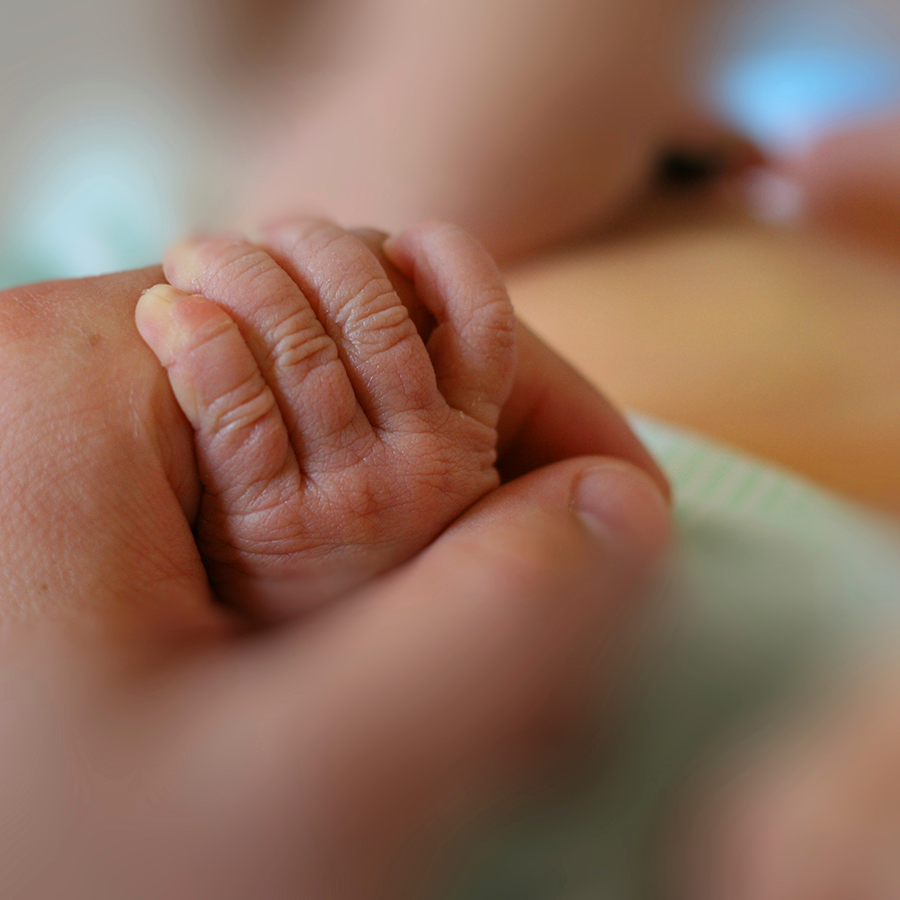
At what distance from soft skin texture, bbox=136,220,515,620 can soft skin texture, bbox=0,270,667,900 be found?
20 millimetres

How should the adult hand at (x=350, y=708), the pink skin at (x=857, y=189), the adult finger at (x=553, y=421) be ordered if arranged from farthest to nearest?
the pink skin at (x=857, y=189)
the adult finger at (x=553, y=421)
the adult hand at (x=350, y=708)

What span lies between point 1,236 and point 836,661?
2.44 feet

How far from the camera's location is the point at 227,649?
Answer: 0.41 meters

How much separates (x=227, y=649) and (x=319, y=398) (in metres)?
0.13

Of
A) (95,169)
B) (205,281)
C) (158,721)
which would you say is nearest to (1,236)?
(95,169)

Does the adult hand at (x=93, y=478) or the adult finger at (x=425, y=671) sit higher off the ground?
the adult hand at (x=93, y=478)

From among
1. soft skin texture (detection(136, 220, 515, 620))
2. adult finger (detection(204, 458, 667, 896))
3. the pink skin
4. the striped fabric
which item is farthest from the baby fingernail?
the pink skin

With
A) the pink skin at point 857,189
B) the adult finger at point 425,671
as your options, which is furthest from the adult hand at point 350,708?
the pink skin at point 857,189

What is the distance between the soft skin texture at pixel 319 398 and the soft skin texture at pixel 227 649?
0.02m

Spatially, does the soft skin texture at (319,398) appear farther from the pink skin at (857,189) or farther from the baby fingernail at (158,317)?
the pink skin at (857,189)

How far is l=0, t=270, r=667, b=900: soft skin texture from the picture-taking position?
13.7 inches

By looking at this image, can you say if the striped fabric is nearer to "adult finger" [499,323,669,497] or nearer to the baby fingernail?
"adult finger" [499,323,669,497]

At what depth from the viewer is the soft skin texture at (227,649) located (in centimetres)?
35

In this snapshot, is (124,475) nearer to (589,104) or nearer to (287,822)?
(287,822)
